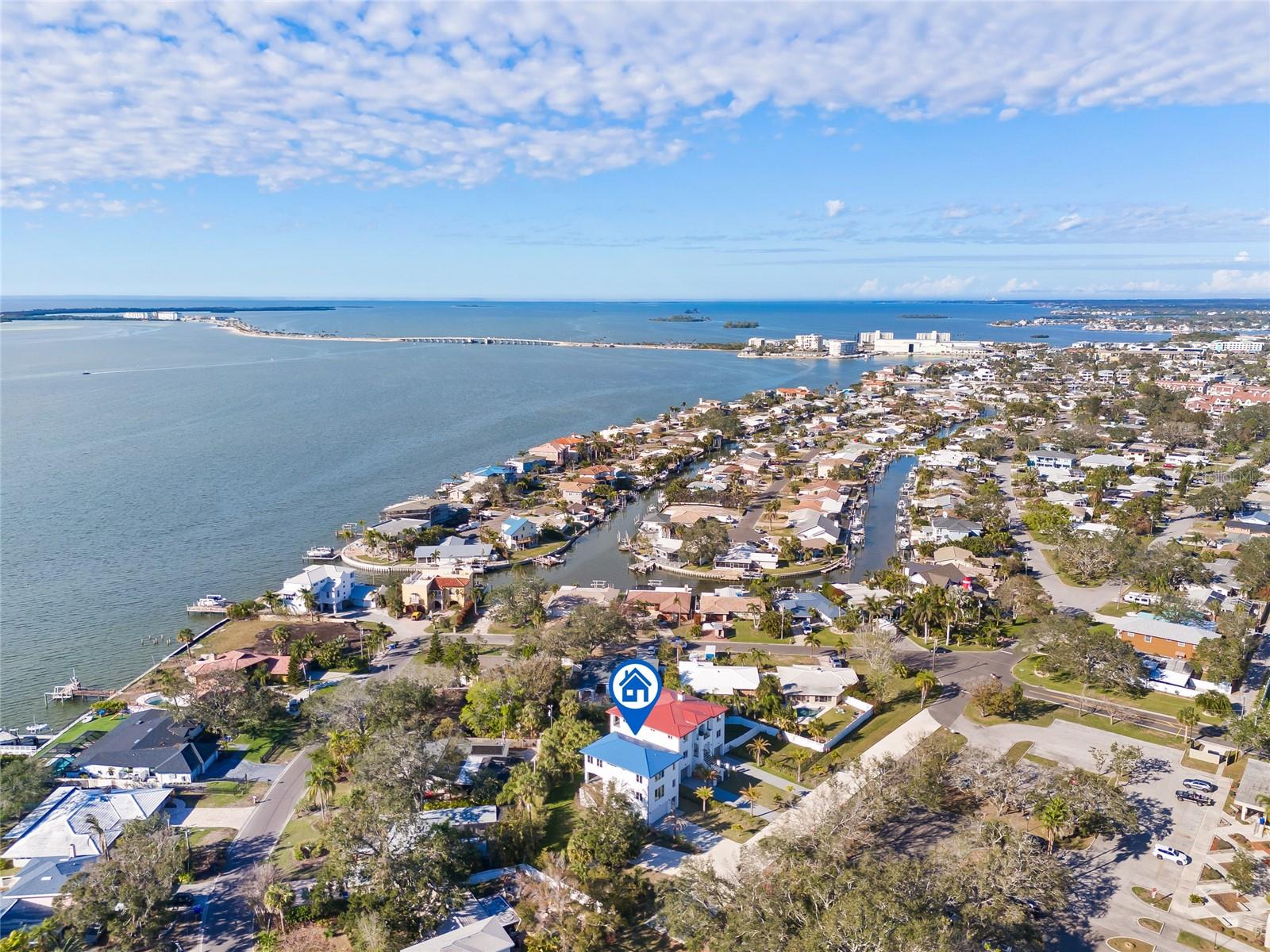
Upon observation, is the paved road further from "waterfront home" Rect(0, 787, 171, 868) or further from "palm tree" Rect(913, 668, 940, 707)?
"palm tree" Rect(913, 668, 940, 707)

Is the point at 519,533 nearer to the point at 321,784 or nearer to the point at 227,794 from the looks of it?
the point at 227,794

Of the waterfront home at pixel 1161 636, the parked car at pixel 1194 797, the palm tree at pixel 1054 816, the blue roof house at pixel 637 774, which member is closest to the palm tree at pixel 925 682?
the palm tree at pixel 1054 816

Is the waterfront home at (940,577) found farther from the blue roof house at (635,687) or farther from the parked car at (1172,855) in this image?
the blue roof house at (635,687)

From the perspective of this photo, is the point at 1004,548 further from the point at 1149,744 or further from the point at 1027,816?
the point at 1027,816

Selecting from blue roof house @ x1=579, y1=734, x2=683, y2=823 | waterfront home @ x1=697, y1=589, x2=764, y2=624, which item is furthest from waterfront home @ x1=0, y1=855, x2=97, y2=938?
waterfront home @ x1=697, y1=589, x2=764, y2=624

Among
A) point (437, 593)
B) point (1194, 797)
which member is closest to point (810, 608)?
point (1194, 797)
